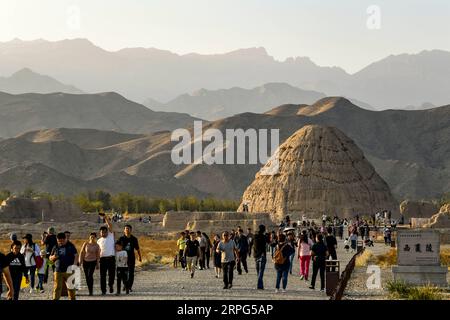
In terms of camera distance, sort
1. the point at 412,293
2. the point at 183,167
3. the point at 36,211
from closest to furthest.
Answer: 1. the point at 412,293
2. the point at 36,211
3. the point at 183,167

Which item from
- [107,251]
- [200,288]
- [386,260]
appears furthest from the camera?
[386,260]

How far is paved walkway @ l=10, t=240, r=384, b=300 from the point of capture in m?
18.9

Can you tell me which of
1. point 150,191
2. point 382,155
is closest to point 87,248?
point 150,191

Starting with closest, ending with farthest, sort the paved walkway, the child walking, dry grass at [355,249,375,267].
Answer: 1. the paved walkway
2. the child walking
3. dry grass at [355,249,375,267]

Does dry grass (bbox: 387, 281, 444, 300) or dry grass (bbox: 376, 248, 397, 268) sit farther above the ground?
dry grass (bbox: 387, 281, 444, 300)

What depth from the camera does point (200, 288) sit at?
2136cm

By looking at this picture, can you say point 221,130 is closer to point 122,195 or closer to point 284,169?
point 122,195

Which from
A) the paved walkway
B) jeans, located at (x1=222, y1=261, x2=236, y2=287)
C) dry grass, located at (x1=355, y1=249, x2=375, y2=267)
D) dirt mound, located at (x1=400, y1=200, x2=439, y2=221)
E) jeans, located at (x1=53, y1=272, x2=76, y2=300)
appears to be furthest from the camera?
dirt mound, located at (x1=400, y1=200, x2=439, y2=221)

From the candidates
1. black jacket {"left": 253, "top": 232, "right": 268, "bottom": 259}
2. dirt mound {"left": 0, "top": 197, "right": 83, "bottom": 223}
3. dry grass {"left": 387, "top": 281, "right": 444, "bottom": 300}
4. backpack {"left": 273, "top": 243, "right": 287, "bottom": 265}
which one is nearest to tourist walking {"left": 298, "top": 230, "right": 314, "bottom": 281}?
black jacket {"left": 253, "top": 232, "right": 268, "bottom": 259}

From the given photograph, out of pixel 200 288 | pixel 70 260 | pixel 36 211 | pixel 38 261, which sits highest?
pixel 36 211

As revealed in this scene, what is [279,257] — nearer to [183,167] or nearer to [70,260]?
[70,260]

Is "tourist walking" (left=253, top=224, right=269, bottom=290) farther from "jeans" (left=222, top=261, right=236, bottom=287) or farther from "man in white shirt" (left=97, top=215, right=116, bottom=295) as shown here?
"man in white shirt" (left=97, top=215, right=116, bottom=295)

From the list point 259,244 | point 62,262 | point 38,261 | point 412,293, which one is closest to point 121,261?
point 38,261
